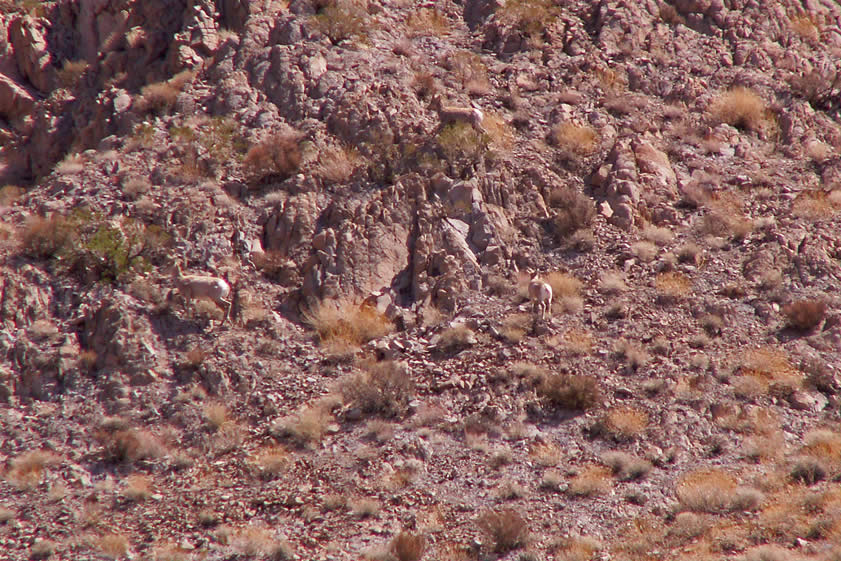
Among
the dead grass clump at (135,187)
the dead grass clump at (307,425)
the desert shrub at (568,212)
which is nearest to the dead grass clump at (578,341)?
the desert shrub at (568,212)

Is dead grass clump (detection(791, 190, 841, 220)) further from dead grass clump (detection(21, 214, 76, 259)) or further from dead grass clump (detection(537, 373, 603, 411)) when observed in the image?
dead grass clump (detection(21, 214, 76, 259))

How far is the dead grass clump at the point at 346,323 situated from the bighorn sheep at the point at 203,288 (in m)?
1.43

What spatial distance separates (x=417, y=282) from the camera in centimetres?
1477

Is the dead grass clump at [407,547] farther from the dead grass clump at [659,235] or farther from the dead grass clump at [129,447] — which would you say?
the dead grass clump at [659,235]

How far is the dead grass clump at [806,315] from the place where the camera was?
1396 cm

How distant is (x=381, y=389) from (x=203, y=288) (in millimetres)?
3459

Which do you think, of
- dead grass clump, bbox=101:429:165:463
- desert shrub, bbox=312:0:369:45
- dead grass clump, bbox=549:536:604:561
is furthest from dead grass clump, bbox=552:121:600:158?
dead grass clump, bbox=101:429:165:463

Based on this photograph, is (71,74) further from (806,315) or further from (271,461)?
(806,315)

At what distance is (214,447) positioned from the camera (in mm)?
12211

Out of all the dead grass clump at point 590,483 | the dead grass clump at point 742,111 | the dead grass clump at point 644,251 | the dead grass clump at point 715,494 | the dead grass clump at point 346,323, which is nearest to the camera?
the dead grass clump at point 715,494

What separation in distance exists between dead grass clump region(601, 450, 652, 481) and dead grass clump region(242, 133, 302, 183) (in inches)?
314

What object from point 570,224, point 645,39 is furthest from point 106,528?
point 645,39

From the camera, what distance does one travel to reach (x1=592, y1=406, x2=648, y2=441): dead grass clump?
1226 centimetres

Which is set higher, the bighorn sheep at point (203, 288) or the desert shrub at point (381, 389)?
the bighorn sheep at point (203, 288)
